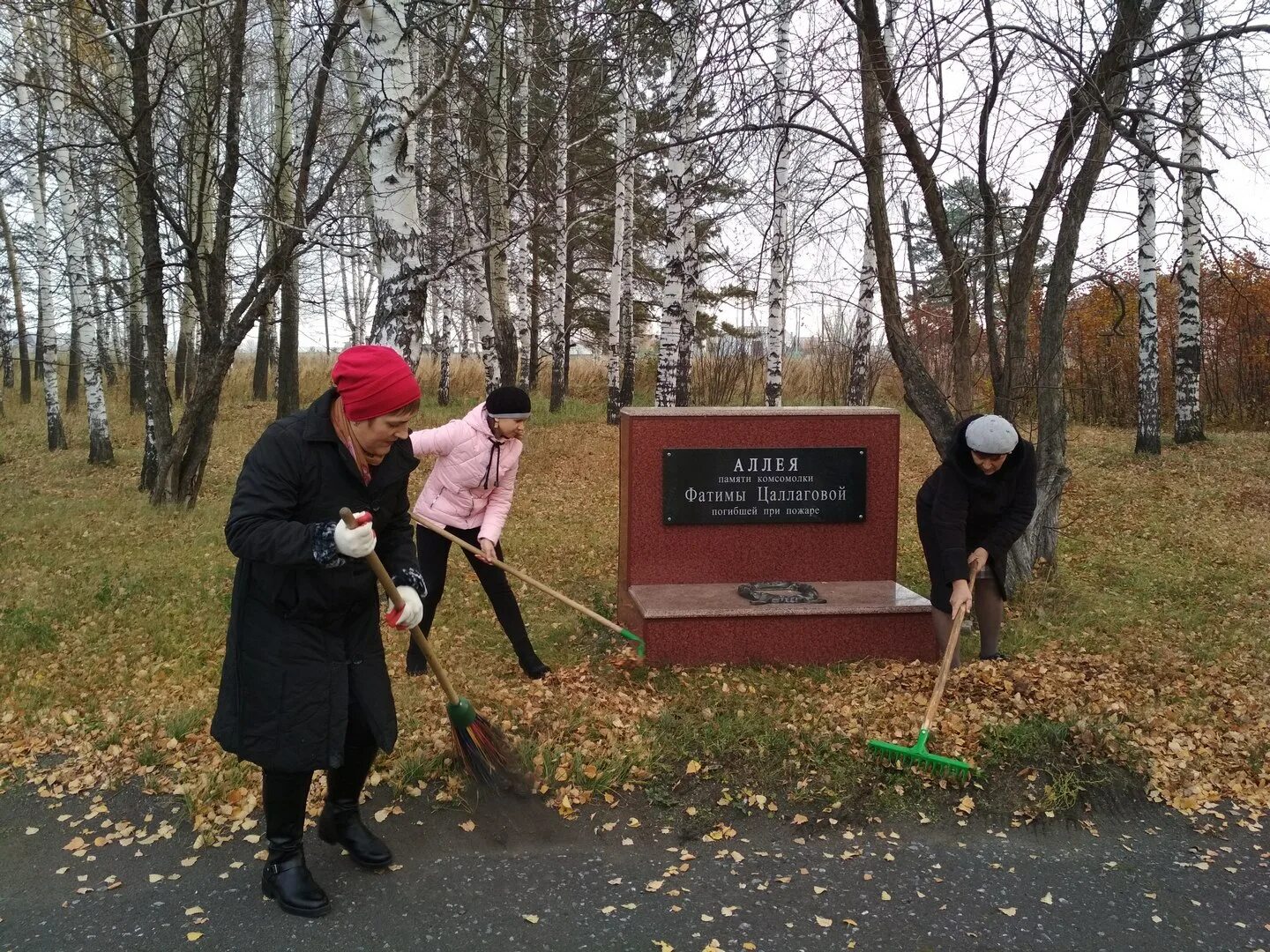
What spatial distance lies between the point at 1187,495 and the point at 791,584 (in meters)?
7.88

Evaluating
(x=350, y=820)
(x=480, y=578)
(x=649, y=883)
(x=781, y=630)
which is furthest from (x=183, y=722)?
(x=781, y=630)

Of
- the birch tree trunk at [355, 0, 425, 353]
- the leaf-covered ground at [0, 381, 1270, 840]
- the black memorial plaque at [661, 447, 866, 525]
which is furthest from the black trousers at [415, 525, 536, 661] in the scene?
the birch tree trunk at [355, 0, 425, 353]

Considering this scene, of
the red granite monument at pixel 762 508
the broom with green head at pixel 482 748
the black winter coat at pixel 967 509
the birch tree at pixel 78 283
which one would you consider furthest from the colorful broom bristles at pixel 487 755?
the birch tree at pixel 78 283

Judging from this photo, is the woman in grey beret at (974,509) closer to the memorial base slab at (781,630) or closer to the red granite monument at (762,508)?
the memorial base slab at (781,630)

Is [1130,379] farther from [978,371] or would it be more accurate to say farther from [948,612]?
[948,612]

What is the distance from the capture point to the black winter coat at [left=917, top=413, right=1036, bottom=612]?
16.8 feet

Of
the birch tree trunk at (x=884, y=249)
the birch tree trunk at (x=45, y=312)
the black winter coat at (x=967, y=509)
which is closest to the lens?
the black winter coat at (x=967, y=509)

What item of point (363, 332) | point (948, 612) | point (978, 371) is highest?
point (363, 332)

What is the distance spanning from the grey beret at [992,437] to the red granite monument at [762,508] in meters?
1.25

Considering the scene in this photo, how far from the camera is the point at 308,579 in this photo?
3010 millimetres

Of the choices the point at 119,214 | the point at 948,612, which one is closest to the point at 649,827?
the point at 948,612

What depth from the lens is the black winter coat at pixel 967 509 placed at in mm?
5129

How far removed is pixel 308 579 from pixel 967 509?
11.8 feet

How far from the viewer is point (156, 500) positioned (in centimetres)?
1055
